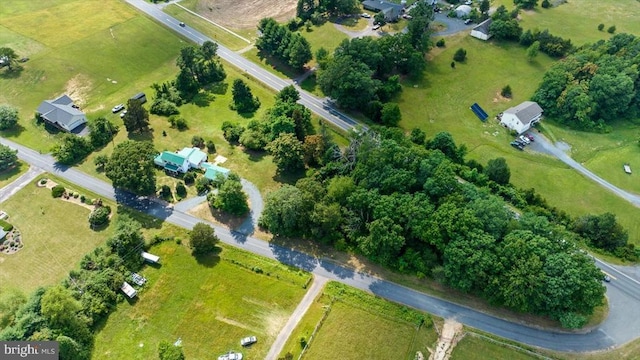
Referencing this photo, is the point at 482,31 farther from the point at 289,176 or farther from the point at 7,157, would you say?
the point at 7,157

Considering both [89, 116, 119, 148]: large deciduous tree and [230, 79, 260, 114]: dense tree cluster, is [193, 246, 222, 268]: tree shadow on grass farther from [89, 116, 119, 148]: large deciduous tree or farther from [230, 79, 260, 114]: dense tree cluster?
[230, 79, 260, 114]: dense tree cluster

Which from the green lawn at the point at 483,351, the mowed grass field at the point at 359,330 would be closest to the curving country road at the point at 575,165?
the green lawn at the point at 483,351

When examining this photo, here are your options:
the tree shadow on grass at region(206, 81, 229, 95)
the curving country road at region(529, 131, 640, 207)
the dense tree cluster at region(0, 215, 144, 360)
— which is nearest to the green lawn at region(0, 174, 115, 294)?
the dense tree cluster at region(0, 215, 144, 360)

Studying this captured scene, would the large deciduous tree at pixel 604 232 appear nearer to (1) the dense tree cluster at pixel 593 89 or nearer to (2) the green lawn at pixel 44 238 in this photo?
(1) the dense tree cluster at pixel 593 89

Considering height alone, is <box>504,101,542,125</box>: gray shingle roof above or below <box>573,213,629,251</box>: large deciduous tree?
above

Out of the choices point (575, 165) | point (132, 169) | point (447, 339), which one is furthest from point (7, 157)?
point (575, 165)

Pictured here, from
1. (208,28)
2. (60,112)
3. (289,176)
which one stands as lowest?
(289,176)
